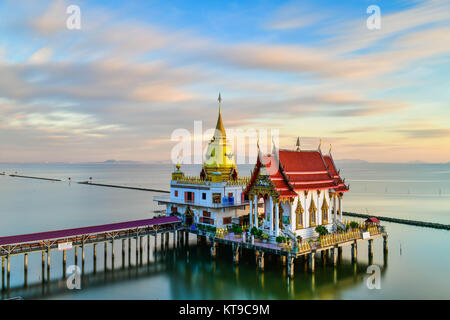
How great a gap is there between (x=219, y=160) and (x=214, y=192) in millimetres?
4832

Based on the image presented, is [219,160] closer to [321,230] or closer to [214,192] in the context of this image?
[214,192]

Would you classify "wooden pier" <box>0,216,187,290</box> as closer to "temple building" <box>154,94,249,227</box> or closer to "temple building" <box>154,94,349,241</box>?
"temple building" <box>154,94,249,227</box>

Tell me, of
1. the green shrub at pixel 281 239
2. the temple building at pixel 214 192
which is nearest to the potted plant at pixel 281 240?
the green shrub at pixel 281 239

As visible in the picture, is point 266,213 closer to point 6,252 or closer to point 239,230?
point 239,230

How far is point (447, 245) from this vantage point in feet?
149

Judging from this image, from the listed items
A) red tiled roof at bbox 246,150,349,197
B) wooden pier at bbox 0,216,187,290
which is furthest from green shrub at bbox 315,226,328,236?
wooden pier at bbox 0,216,187,290

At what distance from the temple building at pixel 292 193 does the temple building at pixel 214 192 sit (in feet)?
12.8

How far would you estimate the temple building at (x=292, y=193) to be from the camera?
112 feet

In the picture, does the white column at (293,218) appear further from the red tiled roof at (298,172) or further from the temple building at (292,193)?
the red tiled roof at (298,172)

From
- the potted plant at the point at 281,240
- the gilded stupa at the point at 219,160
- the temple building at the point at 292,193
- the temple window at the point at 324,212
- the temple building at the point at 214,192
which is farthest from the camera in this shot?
the gilded stupa at the point at 219,160

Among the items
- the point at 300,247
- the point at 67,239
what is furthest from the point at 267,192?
the point at 67,239

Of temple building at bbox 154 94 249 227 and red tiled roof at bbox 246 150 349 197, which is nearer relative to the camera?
red tiled roof at bbox 246 150 349 197

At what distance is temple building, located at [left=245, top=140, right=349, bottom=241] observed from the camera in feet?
112

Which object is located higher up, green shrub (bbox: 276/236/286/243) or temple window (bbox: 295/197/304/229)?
temple window (bbox: 295/197/304/229)
